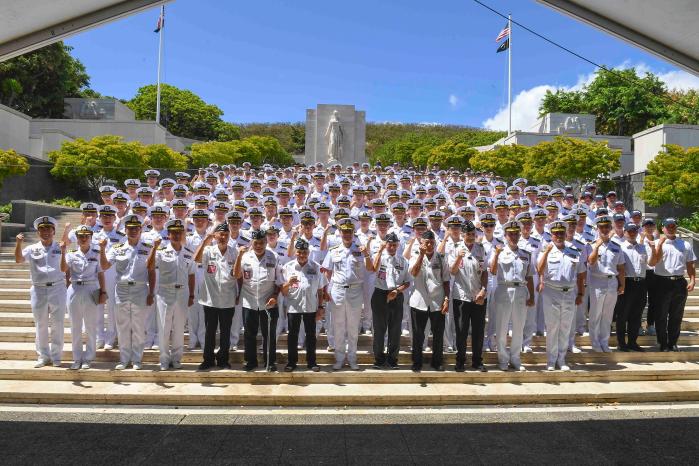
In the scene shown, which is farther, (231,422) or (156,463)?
(231,422)

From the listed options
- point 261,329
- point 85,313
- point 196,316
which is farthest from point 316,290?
point 85,313

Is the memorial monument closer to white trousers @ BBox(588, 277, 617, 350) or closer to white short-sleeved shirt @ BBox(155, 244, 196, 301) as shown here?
white trousers @ BBox(588, 277, 617, 350)

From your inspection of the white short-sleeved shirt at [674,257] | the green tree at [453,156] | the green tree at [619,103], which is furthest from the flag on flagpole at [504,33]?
the white short-sleeved shirt at [674,257]

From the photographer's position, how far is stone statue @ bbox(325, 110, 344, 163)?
96.9 feet

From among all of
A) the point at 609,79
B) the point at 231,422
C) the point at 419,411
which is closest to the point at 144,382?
the point at 231,422

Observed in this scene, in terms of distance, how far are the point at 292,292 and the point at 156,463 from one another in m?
2.82

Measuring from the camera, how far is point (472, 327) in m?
6.78

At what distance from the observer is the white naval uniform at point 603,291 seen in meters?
7.54

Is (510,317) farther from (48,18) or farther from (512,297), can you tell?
(48,18)

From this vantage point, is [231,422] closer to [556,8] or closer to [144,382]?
[144,382]

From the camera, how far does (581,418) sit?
5559 mm

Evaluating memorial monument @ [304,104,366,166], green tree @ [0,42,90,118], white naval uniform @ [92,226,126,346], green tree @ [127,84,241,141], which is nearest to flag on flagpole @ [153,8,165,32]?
green tree @ [0,42,90,118]

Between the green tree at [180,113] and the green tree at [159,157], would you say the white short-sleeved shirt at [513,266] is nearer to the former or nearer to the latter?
the green tree at [159,157]

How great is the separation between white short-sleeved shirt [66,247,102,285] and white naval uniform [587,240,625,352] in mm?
7351
